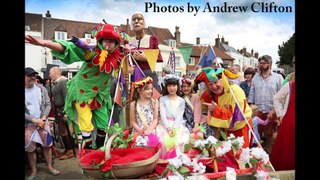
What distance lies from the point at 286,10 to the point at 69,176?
10.9 feet

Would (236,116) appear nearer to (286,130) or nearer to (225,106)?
(225,106)

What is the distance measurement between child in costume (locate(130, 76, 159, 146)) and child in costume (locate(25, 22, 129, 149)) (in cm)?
39

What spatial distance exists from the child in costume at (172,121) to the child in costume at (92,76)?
0.72 m

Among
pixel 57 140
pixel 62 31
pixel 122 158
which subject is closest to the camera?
pixel 122 158

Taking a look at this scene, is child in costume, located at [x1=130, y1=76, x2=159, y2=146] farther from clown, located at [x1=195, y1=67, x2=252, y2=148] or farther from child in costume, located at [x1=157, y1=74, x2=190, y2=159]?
clown, located at [x1=195, y1=67, x2=252, y2=148]

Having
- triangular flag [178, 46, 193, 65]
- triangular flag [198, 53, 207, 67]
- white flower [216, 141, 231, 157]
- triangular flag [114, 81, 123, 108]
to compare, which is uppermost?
triangular flag [178, 46, 193, 65]

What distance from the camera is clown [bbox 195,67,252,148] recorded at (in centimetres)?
355

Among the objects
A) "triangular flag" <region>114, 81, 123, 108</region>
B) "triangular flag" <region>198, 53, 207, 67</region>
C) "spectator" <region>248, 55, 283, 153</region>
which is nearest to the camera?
"triangular flag" <region>114, 81, 123, 108</region>

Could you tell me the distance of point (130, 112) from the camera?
389cm

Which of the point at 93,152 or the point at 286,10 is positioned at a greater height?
the point at 286,10

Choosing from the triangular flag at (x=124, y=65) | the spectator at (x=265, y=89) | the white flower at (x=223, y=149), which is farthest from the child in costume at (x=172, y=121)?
the spectator at (x=265, y=89)

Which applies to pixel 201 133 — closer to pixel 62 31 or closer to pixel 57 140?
pixel 57 140

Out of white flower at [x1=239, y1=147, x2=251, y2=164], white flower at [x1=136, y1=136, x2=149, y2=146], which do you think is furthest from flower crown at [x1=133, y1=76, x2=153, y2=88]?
white flower at [x1=239, y1=147, x2=251, y2=164]
